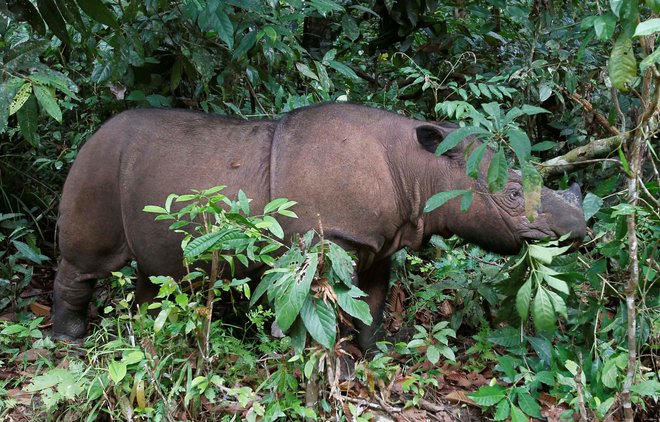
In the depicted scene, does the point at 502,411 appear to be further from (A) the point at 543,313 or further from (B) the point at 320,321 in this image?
(B) the point at 320,321

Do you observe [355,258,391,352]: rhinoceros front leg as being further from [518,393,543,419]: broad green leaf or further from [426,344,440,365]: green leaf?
[518,393,543,419]: broad green leaf

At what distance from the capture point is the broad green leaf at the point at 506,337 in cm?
482

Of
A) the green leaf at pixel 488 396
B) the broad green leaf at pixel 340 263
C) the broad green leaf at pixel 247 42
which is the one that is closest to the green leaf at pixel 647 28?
the broad green leaf at pixel 340 263

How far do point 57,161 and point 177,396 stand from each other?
3.20 meters

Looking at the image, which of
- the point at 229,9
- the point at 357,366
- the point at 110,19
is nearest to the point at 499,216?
the point at 357,366

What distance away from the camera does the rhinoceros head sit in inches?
187

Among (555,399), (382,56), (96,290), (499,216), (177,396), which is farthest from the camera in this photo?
(382,56)

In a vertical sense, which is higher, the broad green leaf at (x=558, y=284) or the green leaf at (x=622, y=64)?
the green leaf at (x=622, y=64)

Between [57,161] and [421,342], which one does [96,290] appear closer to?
[57,161]

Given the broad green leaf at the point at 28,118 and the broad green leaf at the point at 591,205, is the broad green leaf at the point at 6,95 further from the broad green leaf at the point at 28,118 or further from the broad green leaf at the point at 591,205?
the broad green leaf at the point at 591,205

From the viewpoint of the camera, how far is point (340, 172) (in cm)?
472

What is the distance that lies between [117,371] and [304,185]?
162 cm

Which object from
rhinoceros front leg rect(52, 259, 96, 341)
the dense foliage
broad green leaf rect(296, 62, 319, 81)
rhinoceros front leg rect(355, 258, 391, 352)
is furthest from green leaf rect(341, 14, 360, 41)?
rhinoceros front leg rect(52, 259, 96, 341)

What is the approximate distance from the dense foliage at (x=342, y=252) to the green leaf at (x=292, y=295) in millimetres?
11
